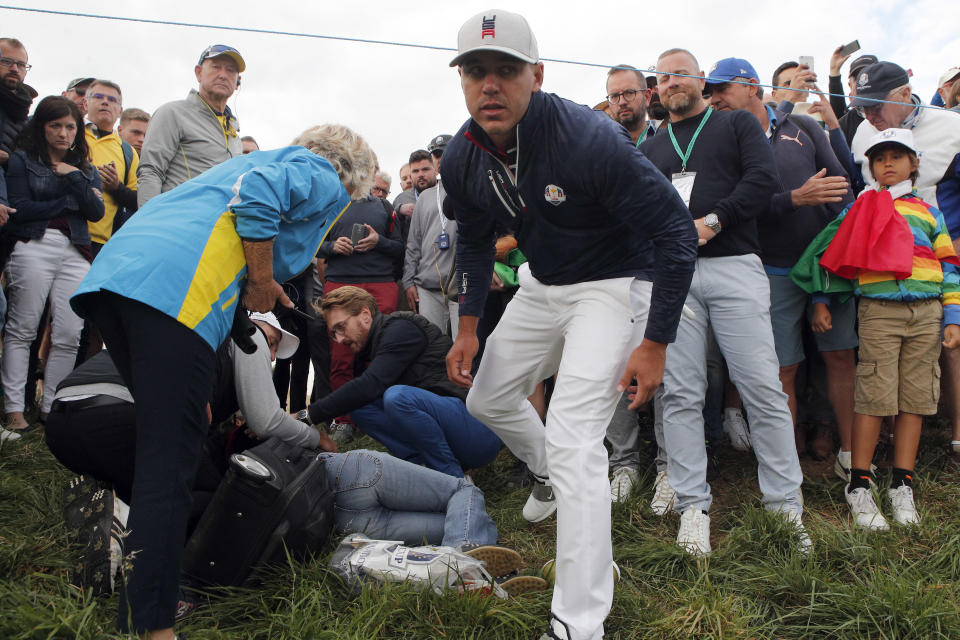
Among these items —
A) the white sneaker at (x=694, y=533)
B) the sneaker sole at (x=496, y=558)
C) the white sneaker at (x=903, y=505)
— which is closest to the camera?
the sneaker sole at (x=496, y=558)

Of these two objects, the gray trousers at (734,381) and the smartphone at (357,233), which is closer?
the gray trousers at (734,381)

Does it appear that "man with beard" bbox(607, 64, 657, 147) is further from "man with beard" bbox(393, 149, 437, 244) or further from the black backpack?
the black backpack

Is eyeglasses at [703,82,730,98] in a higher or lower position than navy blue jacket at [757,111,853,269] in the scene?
higher

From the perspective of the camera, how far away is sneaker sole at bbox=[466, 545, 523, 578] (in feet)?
9.59

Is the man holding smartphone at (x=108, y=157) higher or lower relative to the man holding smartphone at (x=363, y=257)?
higher

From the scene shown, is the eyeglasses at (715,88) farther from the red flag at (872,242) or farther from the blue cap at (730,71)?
the red flag at (872,242)

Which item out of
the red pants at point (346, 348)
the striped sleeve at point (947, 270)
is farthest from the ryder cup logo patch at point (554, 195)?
the red pants at point (346, 348)

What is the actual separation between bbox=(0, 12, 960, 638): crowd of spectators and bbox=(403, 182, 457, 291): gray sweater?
0.8 inches

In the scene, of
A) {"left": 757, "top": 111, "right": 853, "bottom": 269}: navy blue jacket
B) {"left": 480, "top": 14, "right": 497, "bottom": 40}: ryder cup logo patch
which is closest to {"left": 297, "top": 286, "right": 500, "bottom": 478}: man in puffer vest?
{"left": 757, "top": 111, "right": 853, "bottom": 269}: navy blue jacket

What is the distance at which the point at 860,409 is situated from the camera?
12.5 ft

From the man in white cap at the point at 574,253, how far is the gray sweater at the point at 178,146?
8.86 ft

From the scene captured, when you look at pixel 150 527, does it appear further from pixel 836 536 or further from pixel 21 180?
pixel 21 180

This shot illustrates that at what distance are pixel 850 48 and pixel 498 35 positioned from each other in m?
4.60

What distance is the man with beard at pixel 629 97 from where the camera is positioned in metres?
4.75
